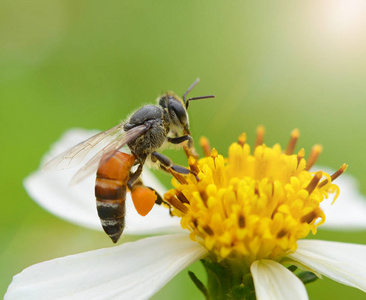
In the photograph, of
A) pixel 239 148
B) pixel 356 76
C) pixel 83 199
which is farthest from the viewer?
pixel 356 76

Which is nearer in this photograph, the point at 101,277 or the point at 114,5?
the point at 101,277

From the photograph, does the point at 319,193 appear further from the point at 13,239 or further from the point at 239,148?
the point at 13,239

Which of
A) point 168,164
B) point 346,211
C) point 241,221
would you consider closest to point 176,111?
point 168,164

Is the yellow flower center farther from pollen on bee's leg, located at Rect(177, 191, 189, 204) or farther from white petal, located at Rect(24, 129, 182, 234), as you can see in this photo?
white petal, located at Rect(24, 129, 182, 234)

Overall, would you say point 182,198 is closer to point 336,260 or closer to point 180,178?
point 180,178

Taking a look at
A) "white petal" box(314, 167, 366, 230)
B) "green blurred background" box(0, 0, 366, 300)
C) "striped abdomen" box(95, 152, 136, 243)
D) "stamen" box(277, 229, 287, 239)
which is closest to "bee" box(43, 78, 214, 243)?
"striped abdomen" box(95, 152, 136, 243)

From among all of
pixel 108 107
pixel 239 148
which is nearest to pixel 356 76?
pixel 108 107

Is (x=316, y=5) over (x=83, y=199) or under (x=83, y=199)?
over
